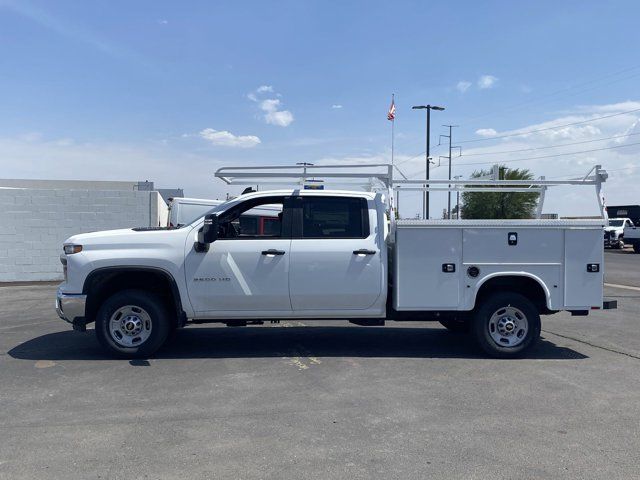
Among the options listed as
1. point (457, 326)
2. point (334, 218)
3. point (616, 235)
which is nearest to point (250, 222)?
point (334, 218)

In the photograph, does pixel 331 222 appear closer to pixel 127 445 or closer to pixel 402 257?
pixel 402 257

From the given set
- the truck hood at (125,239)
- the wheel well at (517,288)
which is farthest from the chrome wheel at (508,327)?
the truck hood at (125,239)

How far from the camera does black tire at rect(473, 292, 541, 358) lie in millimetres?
7074

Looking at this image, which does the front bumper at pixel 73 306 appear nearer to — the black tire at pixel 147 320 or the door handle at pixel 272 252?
the black tire at pixel 147 320

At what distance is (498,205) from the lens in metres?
8.37

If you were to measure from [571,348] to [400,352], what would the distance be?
246 centimetres

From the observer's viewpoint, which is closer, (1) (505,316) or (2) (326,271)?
(2) (326,271)

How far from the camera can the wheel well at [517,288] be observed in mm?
7133

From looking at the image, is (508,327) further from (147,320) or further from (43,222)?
(43,222)

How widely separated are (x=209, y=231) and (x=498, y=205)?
14.1ft

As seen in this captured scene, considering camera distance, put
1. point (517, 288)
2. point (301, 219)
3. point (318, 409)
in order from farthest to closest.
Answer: point (517, 288)
point (301, 219)
point (318, 409)

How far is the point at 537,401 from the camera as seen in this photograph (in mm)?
5531

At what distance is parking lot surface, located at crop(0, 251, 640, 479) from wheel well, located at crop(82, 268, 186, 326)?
63 centimetres

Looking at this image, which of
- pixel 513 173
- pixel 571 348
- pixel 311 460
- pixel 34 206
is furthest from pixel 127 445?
pixel 513 173
